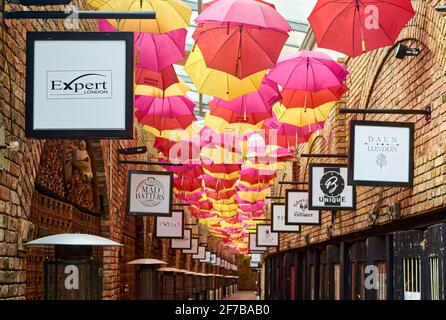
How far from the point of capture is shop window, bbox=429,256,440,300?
687cm

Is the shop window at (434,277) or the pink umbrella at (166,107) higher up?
the pink umbrella at (166,107)

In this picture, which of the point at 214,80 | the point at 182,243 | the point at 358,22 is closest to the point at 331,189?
the point at 214,80

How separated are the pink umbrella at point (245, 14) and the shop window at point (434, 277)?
2.51 m

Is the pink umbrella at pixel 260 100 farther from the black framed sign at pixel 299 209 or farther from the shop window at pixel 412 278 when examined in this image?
the shop window at pixel 412 278

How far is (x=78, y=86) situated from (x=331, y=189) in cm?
585

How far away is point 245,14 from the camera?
24.8ft

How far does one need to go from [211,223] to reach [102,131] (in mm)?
29679

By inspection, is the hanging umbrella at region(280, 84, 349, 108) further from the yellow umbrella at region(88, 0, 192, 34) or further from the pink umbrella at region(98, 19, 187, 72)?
the yellow umbrella at region(88, 0, 192, 34)

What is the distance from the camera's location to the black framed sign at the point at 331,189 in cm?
1061

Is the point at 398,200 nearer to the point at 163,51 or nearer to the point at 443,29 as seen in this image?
the point at 443,29

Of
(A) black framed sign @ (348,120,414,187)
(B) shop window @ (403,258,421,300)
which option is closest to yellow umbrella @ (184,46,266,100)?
(A) black framed sign @ (348,120,414,187)

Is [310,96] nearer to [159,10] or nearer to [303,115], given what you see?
[303,115]

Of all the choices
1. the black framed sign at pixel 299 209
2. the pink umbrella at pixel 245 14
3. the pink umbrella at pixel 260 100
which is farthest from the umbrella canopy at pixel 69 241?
the black framed sign at pixel 299 209
